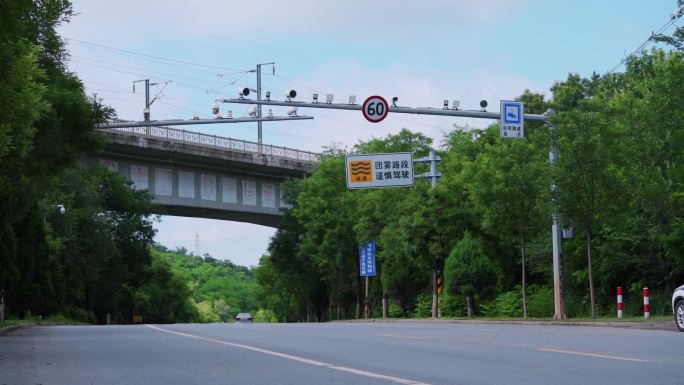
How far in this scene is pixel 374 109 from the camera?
27.4 m

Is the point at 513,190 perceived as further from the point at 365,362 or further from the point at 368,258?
the point at 368,258

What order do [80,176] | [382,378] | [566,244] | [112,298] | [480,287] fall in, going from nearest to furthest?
1. [382,378]
2. [566,244]
3. [480,287]
4. [80,176]
5. [112,298]

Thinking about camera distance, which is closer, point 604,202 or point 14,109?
point 14,109

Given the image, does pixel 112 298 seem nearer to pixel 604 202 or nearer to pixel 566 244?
pixel 566 244

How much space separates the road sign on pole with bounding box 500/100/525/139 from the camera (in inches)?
1142

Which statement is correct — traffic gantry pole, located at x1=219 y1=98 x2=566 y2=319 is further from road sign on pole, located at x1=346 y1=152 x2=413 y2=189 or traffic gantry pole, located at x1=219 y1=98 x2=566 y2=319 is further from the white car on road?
road sign on pole, located at x1=346 y1=152 x2=413 y2=189

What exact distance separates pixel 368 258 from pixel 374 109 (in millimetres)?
33112

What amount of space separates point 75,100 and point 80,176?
40949 mm

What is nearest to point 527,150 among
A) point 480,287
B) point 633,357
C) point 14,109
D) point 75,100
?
point 480,287

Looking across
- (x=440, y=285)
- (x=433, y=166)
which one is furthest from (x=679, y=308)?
(x=440, y=285)

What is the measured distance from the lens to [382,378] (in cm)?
1023

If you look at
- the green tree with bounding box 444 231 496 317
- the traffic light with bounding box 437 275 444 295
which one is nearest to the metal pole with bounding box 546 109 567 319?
the green tree with bounding box 444 231 496 317

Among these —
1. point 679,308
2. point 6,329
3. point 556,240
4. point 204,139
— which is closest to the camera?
point 679,308

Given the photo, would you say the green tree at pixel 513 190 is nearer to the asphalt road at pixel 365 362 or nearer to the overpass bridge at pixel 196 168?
the asphalt road at pixel 365 362
